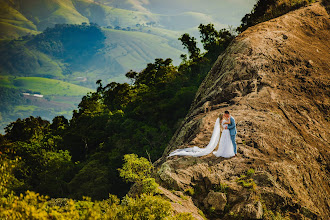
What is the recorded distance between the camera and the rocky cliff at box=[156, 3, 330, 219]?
13766 millimetres

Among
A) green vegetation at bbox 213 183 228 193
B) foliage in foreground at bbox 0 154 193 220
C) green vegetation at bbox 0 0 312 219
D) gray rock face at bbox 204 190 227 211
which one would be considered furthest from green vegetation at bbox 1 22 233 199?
foliage in foreground at bbox 0 154 193 220

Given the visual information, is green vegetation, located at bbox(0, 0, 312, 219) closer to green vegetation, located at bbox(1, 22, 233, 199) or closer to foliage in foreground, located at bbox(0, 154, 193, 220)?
green vegetation, located at bbox(1, 22, 233, 199)

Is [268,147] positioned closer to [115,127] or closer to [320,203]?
[320,203]

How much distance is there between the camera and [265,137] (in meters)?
16.9

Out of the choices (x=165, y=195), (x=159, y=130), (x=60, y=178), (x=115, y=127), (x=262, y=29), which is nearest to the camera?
(x=165, y=195)

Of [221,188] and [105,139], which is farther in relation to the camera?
[105,139]

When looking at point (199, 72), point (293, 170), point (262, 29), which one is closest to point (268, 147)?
point (293, 170)

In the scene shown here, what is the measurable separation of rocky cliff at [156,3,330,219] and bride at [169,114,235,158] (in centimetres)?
37

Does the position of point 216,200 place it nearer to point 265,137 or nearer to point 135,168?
point 135,168

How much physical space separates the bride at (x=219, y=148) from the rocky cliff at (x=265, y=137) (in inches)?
14.7

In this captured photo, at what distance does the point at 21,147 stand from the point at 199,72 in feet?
117

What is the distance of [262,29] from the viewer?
94.0 feet

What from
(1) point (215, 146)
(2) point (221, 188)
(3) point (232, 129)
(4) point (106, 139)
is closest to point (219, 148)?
(1) point (215, 146)

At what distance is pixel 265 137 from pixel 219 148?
297cm
